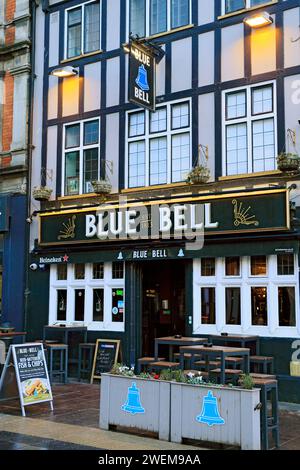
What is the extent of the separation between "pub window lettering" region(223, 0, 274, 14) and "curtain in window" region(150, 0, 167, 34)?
156 cm

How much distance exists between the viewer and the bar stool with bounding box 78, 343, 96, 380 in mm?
13320

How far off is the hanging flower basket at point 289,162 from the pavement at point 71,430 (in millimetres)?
4309

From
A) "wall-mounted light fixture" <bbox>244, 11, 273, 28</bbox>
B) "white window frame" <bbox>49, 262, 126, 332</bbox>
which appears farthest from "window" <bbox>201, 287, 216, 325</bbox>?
"wall-mounted light fixture" <bbox>244, 11, 273, 28</bbox>

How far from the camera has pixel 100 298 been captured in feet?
45.4

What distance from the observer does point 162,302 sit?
14.0m

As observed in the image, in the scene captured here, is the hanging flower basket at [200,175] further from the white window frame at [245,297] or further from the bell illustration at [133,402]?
the bell illustration at [133,402]

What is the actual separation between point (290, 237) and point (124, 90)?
549 cm

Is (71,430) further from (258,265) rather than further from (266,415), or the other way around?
(258,265)

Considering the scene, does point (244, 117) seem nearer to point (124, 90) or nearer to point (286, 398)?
point (124, 90)

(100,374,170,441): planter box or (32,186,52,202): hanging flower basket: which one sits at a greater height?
(32,186,52,202): hanging flower basket

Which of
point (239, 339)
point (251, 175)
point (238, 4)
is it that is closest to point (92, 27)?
point (238, 4)

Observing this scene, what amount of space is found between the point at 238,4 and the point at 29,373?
27.8ft

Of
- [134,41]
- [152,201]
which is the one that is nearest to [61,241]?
[152,201]

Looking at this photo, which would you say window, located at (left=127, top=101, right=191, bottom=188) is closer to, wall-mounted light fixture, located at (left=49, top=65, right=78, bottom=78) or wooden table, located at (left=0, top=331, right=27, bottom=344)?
wall-mounted light fixture, located at (left=49, top=65, right=78, bottom=78)
